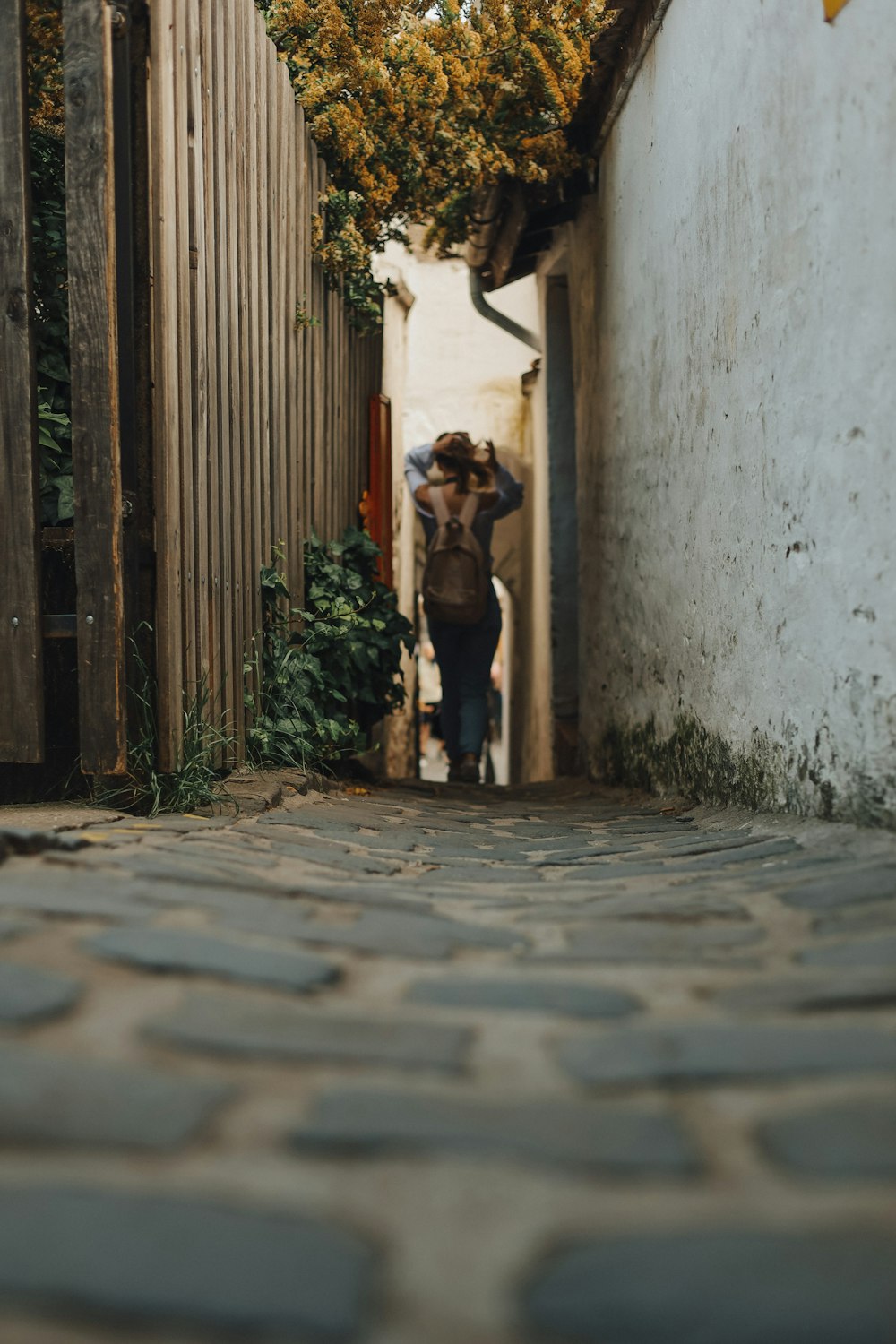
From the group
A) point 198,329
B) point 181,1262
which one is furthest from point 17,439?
point 181,1262

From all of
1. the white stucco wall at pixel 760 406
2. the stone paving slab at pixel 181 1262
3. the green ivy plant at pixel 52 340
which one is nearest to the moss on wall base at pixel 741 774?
the white stucco wall at pixel 760 406

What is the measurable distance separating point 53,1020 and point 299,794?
2.65 m

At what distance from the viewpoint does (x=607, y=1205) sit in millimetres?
1004

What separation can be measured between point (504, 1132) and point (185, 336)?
283 cm

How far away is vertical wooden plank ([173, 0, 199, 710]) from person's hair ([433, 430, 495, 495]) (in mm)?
3234

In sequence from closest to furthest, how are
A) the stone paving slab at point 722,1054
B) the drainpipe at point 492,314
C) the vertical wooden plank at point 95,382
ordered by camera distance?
the stone paving slab at point 722,1054 → the vertical wooden plank at point 95,382 → the drainpipe at point 492,314

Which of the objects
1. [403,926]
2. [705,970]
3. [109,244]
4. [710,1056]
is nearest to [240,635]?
[109,244]

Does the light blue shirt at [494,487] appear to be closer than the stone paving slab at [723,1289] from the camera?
No

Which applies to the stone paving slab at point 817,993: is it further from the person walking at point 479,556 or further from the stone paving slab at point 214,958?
the person walking at point 479,556

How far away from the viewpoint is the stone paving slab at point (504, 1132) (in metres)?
1.08

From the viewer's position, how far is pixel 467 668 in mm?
6832

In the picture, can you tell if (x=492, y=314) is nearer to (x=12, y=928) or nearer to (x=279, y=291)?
(x=279, y=291)

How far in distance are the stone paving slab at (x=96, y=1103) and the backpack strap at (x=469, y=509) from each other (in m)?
5.52

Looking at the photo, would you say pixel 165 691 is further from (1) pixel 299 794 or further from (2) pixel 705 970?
(2) pixel 705 970
